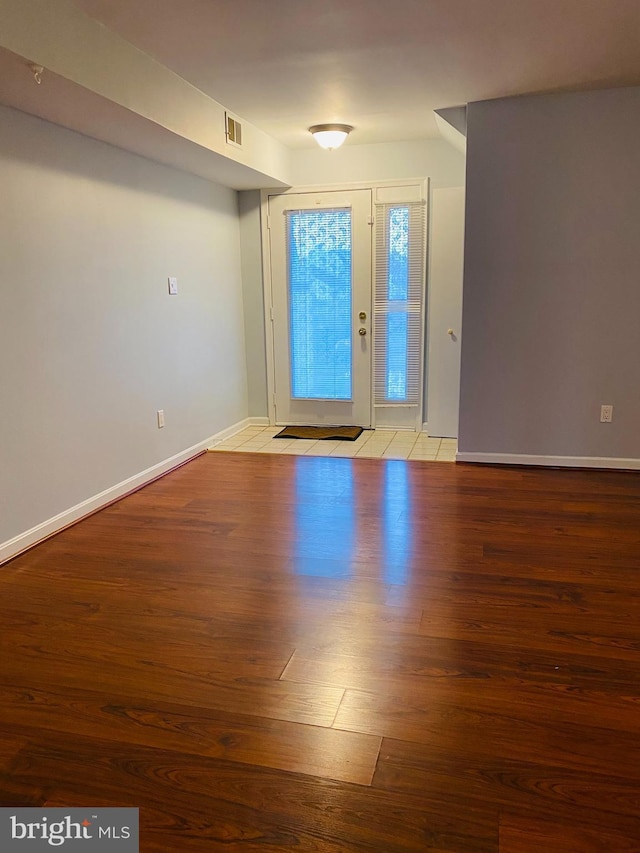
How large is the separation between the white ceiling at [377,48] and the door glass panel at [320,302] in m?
1.34

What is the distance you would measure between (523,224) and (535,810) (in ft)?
11.4

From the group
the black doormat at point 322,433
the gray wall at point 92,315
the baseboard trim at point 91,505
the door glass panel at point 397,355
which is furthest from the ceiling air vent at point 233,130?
the black doormat at point 322,433

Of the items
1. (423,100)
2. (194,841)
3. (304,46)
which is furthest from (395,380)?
(194,841)

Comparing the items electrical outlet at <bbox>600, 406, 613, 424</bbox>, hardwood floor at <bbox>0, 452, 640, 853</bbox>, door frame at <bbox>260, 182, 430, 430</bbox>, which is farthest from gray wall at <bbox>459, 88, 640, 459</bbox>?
door frame at <bbox>260, 182, 430, 430</bbox>

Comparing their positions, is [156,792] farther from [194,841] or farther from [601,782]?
[601,782]

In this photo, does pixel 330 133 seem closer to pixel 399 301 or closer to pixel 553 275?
pixel 399 301

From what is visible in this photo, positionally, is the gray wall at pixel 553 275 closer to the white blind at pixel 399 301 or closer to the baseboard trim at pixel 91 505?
the white blind at pixel 399 301

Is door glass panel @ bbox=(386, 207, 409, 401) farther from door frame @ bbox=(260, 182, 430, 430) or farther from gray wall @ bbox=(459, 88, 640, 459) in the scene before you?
gray wall @ bbox=(459, 88, 640, 459)

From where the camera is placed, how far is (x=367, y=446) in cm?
504

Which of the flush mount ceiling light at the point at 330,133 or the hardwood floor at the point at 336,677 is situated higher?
the flush mount ceiling light at the point at 330,133

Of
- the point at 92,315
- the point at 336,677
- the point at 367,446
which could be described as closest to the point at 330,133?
the point at 92,315

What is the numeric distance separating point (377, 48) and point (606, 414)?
2654mm

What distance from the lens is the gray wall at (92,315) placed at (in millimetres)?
2988

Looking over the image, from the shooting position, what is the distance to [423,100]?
3.86 metres
